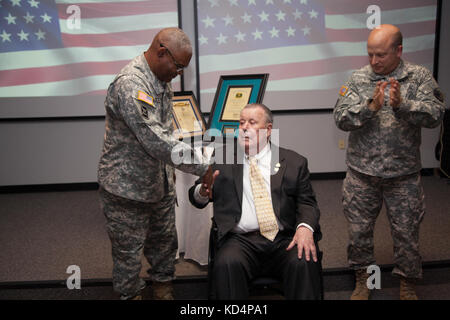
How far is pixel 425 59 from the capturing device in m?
4.70

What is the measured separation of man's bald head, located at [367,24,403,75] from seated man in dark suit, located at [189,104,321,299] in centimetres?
65

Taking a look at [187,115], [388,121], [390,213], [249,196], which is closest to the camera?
[249,196]

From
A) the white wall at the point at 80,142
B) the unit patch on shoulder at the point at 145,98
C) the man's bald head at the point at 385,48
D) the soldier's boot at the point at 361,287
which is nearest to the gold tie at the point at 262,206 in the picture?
the unit patch on shoulder at the point at 145,98

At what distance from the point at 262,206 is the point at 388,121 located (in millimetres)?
844

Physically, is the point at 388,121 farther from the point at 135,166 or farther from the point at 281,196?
the point at 135,166

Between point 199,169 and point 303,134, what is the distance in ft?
10.4

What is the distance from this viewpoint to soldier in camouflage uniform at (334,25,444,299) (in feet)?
6.79

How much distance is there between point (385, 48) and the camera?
6.77 ft

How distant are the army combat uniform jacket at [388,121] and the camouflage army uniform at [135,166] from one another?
0.91m

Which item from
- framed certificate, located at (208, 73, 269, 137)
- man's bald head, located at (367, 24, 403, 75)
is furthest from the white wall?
man's bald head, located at (367, 24, 403, 75)

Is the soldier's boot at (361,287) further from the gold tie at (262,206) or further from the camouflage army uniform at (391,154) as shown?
the gold tie at (262,206)

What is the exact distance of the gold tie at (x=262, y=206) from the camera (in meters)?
1.98

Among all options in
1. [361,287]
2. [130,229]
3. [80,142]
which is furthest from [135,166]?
[80,142]

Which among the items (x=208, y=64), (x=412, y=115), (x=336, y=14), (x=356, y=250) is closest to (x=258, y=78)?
(x=412, y=115)
